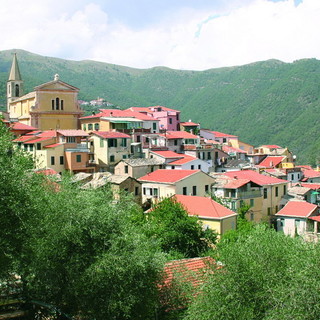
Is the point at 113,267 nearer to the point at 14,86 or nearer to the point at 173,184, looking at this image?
the point at 173,184

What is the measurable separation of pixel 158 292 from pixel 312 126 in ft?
423

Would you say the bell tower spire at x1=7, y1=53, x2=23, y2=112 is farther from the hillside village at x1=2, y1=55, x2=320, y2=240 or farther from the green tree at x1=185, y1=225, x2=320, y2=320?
the green tree at x1=185, y1=225, x2=320, y2=320

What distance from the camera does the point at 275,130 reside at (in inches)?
5728

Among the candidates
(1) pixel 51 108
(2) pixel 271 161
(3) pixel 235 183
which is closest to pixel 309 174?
(2) pixel 271 161

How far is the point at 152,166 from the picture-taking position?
169ft

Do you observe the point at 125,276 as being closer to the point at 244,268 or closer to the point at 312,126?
the point at 244,268

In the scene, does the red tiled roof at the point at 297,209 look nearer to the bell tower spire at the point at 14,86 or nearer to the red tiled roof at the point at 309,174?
the red tiled roof at the point at 309,174

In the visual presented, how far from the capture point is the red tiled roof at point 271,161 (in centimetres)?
7112

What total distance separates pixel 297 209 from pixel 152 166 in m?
17.0

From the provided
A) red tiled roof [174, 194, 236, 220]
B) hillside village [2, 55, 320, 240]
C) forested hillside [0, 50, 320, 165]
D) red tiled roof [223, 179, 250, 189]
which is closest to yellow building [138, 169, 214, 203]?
hillside village [2, 55, 320, 240]

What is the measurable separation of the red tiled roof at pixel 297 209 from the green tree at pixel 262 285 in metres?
31.2

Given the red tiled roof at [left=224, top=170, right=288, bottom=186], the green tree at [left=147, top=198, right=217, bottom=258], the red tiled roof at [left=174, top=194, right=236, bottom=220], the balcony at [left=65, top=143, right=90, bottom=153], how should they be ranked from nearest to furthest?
the green tree at [left=147, top=198, right=217, bottom=258], the red tiled roof at [left=174, top=194, right=236, bottom=220], the balcony at [left=65, top=143, right=90, bottom=153], the red tiled roof at [left=224, top=170, right=288, bottom=186]

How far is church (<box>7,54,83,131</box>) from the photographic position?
195 feet

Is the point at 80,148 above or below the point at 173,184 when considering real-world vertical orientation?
above
